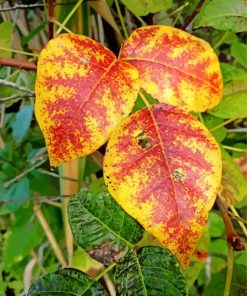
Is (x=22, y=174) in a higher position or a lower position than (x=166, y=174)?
lower

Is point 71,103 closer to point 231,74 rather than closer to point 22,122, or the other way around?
point 231,74

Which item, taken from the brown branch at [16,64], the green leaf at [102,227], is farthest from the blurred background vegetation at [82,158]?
the green leaf at [102,227]

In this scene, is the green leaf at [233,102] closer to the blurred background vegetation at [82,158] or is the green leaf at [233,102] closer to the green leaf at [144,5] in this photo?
the blurred background vegetation at [82,158]

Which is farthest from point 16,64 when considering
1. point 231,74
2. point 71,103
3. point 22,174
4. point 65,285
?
point 22,174

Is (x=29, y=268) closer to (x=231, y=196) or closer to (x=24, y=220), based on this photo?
(x=24, y=220)

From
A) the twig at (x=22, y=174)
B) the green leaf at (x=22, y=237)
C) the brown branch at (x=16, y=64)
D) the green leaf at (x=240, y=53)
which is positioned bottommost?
the green leaf at (x=22, y=237)

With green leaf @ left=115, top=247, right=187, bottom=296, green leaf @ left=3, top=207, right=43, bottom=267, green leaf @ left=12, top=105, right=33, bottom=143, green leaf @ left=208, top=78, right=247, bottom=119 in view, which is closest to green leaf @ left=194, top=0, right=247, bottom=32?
green leaf @ left=208, top=78, right=247, bottom=119

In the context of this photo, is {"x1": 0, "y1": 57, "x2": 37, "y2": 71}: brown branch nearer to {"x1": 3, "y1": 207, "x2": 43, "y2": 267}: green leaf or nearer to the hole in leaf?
the hole in leaf
